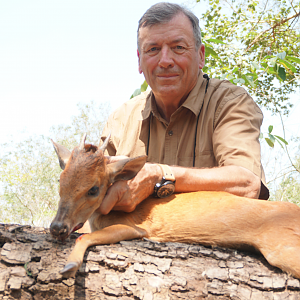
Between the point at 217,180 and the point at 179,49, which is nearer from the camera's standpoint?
the point at 217,180

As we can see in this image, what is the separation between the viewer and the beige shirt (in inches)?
162

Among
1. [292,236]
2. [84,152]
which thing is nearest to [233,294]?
[292,236]

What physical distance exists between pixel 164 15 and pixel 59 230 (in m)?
2.96

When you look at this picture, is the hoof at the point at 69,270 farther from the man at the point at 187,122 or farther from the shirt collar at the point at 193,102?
the shirt collar at the point at 193,102

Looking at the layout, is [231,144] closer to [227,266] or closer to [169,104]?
[169,104]

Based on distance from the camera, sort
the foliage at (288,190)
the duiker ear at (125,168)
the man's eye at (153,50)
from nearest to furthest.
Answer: the duiker ear at (125,168)
the man's eye at (153,50)
the foliage at (288,190)

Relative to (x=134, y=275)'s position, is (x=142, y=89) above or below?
above

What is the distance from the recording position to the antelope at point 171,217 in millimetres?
3016

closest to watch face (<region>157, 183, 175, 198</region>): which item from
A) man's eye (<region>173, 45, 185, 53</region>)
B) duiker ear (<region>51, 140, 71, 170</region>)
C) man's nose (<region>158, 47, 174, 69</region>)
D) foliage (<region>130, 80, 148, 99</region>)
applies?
duiker ear (<region>51, 140, 71, 170</region>)

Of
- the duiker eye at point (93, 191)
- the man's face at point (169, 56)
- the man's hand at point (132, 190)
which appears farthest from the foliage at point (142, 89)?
the duiker eye at point (93, 191)

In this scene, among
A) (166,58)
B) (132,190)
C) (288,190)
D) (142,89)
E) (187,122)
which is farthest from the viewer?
(288,190)

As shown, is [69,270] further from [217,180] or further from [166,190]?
[217,180]

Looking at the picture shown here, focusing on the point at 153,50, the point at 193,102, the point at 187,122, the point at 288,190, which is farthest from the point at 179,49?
the point at 288,190

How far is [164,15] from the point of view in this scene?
4.46m
